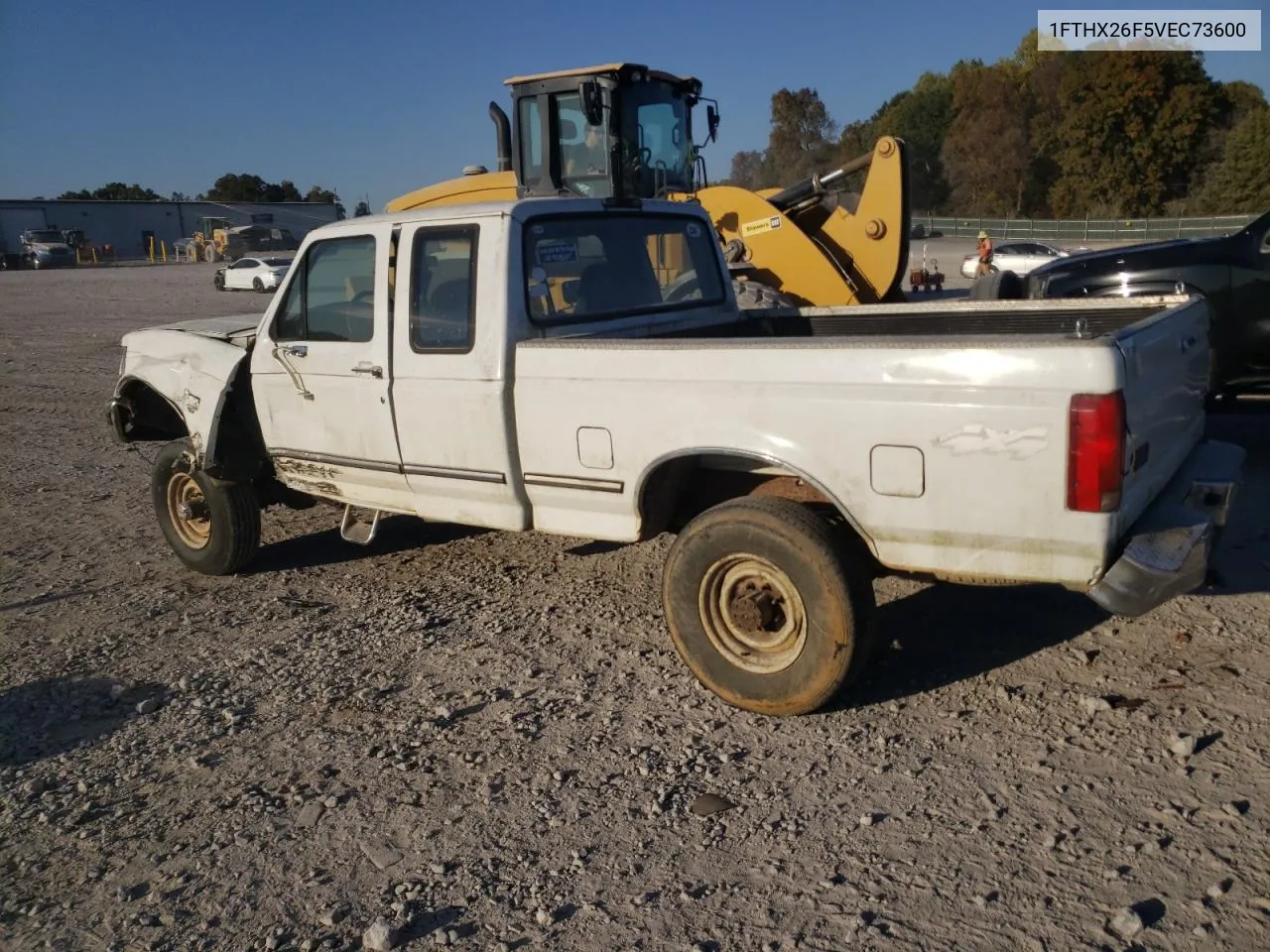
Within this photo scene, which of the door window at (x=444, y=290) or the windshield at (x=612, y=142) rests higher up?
the windshield at (x=612, y=142)

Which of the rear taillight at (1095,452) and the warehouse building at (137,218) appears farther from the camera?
the warehouse building at (137,218)

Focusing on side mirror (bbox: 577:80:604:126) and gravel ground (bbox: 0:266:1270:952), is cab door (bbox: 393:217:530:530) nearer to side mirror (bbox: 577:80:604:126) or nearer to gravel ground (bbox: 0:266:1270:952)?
gravel ground (bbox: 0:266:1270:952)

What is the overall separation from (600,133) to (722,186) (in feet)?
5.09

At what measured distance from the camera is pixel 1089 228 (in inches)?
2116

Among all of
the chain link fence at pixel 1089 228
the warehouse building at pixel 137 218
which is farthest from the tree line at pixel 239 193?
the chain link fence at pixel 1089 228

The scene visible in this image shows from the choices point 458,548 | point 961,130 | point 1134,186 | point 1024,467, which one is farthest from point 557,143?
point 961,130

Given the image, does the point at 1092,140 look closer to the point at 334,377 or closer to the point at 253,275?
the point at 253,275

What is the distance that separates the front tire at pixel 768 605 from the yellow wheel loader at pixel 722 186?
667 centimetres

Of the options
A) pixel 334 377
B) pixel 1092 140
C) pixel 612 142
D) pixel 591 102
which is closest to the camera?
pixel 334 377

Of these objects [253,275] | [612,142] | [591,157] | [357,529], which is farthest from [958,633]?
[253,275]

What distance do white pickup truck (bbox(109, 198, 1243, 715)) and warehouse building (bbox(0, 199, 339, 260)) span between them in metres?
69.1

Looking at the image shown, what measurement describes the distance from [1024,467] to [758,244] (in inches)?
326

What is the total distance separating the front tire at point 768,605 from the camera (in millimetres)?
3955

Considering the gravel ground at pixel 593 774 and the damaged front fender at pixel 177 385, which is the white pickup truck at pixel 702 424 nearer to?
the damaged front fender at pixel 177 385
